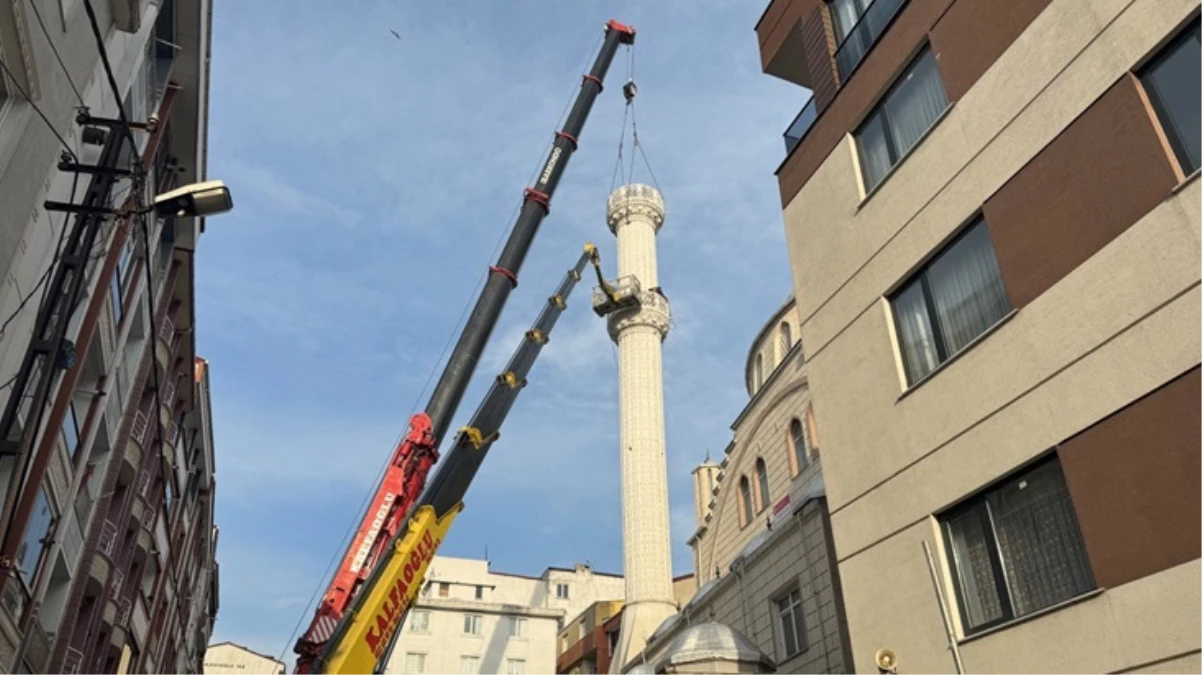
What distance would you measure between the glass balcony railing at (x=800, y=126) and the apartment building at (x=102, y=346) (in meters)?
11.3

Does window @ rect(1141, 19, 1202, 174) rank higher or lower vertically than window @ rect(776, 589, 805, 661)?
higher

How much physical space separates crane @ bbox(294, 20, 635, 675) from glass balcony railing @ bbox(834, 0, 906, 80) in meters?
12.6

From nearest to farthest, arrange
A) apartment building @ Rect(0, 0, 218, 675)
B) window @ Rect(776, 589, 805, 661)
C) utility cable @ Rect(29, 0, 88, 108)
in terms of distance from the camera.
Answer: utility cable @ Rect(29, 0, 88, 108), apartment building @ Rect(0, 0, 218, 675), window @ Rect(776, 589, 805, 661)

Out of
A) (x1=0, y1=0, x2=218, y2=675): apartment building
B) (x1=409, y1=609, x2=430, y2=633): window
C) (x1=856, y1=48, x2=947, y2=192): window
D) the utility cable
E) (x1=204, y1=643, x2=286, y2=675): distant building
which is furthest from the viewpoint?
(x1=204, y1=643, x2=286, y2=675): distant building

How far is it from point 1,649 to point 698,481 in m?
33.5

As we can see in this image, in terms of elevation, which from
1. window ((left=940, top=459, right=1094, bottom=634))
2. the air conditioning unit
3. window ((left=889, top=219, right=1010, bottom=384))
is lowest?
window ((left=940, top=459, right=1094, bottom=634))

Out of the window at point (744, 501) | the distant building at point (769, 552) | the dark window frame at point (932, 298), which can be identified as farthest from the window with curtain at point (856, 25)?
the window at point (744, 501)

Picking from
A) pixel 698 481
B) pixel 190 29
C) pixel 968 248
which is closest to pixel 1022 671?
pixel 968 248

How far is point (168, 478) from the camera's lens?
27156mm

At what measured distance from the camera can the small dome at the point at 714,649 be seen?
62.2 ft

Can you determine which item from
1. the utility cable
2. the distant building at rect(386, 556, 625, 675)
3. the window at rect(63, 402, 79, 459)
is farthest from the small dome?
the distant building at rect(386, 556, 625, 675)

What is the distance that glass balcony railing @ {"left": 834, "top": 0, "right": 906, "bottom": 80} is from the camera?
46.7 ft

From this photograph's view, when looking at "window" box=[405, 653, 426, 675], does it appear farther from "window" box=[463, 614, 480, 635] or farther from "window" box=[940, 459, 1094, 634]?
"window" box=[940, 459, 1094, 634]

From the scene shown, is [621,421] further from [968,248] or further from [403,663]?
[968,248]
